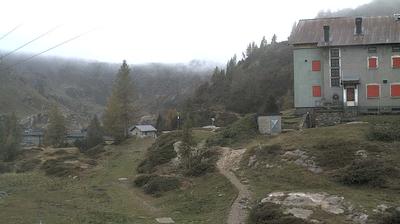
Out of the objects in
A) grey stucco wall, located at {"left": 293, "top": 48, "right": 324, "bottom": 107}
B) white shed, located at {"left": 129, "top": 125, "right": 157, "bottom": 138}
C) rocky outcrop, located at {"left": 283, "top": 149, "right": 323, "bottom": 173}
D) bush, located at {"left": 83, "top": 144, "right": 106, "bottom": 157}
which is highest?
grey stucco wall, located at {"left": 293, "top": 48, "right": 324, "bottom": 107}

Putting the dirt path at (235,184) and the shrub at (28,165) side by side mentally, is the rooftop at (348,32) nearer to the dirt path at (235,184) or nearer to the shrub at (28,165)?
the dirt path at (235,184)

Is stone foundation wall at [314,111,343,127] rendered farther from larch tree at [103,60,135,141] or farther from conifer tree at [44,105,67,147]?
conifer tree at [44,105,67,147]

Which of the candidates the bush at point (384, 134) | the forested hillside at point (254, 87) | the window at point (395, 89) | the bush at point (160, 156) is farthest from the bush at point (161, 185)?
the forested hillside at point (254, 87)

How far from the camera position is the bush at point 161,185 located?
42581 mm

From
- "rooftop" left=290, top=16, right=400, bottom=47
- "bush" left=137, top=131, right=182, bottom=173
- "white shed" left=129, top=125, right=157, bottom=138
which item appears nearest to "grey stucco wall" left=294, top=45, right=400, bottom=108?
"rooftop" left=290, top=16, right=400, bottom=47

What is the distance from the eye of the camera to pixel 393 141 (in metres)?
41.4

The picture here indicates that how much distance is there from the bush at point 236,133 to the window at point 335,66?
10.5 m

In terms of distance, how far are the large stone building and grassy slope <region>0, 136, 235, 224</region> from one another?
885 inches

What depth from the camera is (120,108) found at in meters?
95.1

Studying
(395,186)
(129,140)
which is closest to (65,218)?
(395,186)

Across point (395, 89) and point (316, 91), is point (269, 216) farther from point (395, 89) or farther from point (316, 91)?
point (395, 89)

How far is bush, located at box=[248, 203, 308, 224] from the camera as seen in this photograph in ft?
90.6

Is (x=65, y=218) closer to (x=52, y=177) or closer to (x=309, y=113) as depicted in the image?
(x=52, y=177)

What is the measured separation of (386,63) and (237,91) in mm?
97571
